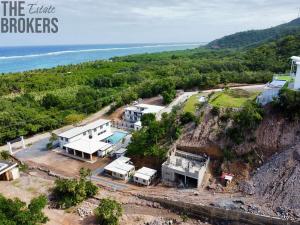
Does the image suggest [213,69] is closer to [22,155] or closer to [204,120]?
[204,120]

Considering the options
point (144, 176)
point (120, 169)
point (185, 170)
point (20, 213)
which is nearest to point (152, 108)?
point (120, 169)

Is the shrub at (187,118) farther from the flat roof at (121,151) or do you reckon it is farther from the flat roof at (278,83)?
the flat roof at (278,83)

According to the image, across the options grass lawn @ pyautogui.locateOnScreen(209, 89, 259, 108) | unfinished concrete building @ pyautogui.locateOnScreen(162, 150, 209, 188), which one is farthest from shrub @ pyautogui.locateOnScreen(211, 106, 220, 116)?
unfinished concrete building @ pyautogui.locateOnScreen(162, 150, 209, 188)

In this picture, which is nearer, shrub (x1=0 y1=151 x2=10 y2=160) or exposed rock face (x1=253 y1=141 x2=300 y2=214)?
exposed rock face (x1=253 y1=141 x2=300 y2=214)

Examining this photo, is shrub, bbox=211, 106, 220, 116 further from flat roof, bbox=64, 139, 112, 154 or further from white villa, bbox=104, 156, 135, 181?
flat roof, bbox=64, 139, 112, 154

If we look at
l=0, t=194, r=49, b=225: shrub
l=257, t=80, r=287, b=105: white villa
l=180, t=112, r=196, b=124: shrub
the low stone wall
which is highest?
l=257, t=80, r=287, b=105: white villa

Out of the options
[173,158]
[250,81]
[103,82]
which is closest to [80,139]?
[173,158]
